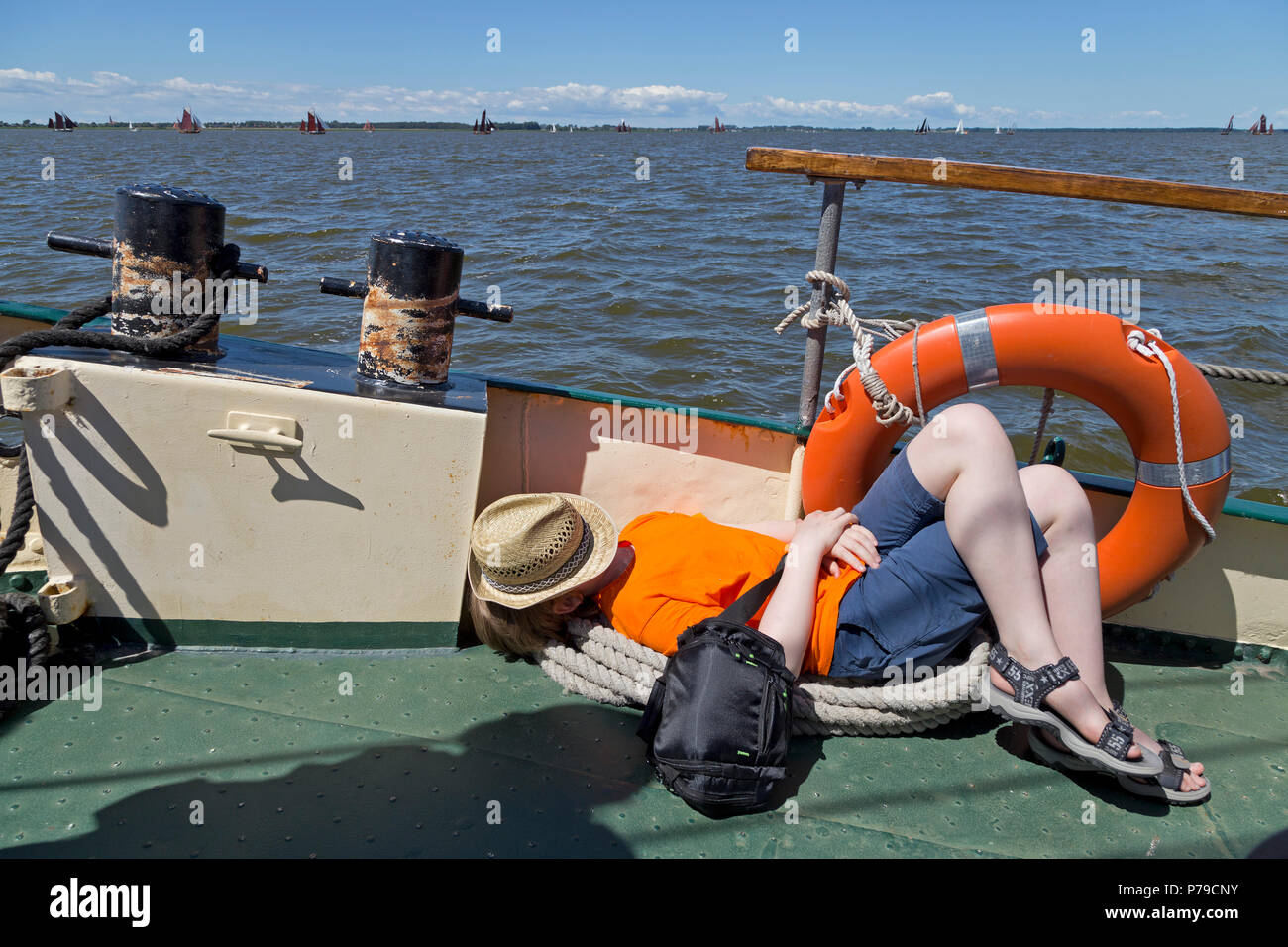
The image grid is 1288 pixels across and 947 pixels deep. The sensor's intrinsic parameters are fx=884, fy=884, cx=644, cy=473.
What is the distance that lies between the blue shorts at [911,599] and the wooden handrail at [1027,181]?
2.56 ft

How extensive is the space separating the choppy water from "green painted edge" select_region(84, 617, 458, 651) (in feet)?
14.5

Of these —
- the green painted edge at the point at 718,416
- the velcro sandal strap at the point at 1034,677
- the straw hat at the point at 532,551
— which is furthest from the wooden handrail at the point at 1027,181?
the velcro sandal strap at the point at 1034,677

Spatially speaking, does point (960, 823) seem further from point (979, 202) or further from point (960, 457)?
point (979, 202)

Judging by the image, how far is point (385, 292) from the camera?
6.80 ft

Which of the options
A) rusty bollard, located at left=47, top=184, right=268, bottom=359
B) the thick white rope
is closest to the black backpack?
the thick white rope

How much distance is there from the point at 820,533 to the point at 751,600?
0.80 feet

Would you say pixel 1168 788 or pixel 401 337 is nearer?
pixel 1168 788

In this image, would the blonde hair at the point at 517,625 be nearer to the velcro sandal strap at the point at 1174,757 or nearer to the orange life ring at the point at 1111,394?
the orange life ring at the point at 1111,394

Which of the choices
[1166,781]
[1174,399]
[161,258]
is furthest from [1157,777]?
[161,258]

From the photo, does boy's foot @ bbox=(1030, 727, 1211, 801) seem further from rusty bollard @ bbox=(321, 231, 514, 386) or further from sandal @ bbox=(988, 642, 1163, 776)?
rusty bollard @ bbox=(321, 231, 514, 386)

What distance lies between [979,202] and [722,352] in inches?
476

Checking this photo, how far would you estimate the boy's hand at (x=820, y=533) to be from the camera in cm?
199

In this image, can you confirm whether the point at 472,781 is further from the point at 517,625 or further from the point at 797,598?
the point at 797,598

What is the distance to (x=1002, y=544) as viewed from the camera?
182cm
